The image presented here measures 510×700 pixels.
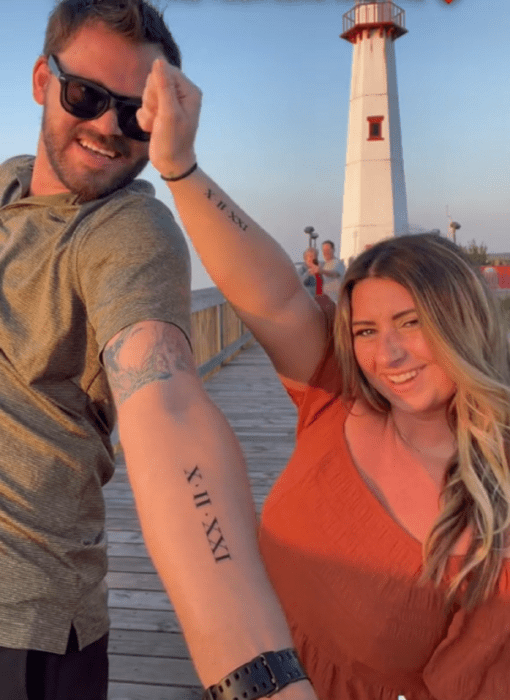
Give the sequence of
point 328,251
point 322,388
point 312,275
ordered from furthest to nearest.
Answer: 1. point 328,251
2. point 312,275
3. point 322,388

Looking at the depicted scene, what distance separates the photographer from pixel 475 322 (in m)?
1.99

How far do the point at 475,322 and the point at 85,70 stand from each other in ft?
3.78

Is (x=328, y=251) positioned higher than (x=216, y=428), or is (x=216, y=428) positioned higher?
(x=328, y=251)

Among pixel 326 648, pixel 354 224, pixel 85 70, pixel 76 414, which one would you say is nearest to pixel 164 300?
pixel 76 414

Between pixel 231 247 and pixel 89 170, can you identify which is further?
pixel 231 247

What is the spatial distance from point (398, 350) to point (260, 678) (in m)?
1.28

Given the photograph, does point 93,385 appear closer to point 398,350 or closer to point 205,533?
point 205,533

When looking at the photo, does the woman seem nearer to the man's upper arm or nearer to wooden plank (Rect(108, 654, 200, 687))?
the man's upper arm

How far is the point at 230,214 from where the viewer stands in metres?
1.81

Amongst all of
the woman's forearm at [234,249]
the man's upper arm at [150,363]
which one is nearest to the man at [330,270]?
the woman's forearm at [234,249]

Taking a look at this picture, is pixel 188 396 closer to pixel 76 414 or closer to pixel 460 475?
pixel 76 414

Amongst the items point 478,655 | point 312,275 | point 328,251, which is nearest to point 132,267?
point 478,655

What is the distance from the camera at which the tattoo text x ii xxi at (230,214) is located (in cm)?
176

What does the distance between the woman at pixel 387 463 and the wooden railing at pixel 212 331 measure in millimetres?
5905
